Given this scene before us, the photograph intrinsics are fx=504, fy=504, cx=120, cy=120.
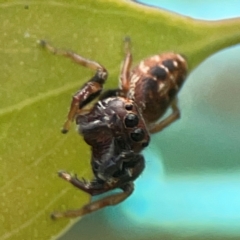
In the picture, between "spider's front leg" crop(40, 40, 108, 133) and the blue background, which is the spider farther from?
the blue background

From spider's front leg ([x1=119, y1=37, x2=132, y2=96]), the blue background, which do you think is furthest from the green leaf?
the blue background

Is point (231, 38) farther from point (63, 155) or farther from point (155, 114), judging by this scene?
point (63, 155)

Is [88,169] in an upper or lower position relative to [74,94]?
lower

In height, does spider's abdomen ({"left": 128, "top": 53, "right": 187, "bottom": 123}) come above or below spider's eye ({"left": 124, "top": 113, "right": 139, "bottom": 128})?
above

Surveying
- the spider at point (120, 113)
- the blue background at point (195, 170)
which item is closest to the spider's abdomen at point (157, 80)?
the spider at point (120, 113)

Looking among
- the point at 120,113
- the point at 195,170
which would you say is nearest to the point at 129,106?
the point at 120,113

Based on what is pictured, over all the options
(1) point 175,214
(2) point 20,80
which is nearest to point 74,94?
(2) point 20,80

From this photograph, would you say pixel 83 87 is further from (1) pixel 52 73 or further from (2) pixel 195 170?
(2) pixel 195 170
